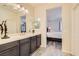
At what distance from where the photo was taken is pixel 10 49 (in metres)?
2.01

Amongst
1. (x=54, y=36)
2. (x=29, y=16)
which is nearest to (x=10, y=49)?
(x=29, y=16)

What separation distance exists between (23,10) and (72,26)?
170 cm

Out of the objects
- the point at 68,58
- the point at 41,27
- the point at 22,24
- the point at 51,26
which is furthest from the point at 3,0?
the point at 51,26

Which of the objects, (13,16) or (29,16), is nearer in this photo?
(13,16)

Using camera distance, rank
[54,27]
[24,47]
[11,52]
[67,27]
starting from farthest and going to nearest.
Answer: [54,27], [67,27], [24,47], [11,52]

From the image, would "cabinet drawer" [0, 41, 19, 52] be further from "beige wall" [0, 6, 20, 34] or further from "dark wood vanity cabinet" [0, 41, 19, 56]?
"beige wall" [0, 6, 20, 34]

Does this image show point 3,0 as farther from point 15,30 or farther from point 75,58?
point 15,30

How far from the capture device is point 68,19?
11.9 ft

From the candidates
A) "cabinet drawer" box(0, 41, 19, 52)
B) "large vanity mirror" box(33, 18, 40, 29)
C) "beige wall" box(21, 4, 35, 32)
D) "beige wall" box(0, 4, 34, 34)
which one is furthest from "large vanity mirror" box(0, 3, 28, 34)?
"large vanity mirror" box(33, 18, 40, 29)

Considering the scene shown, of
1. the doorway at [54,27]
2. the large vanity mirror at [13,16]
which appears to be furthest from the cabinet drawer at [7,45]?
Result: the doorway at [54,27]

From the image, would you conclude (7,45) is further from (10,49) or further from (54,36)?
(54,36)

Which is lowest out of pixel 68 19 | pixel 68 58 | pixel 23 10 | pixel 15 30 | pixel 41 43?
pixel 41 43

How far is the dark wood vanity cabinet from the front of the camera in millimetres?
1812

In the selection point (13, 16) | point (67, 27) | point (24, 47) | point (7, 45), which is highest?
point (13, 16)
